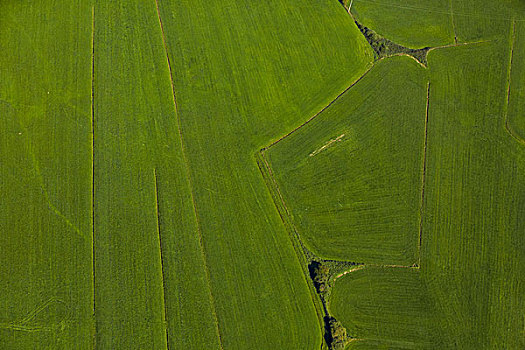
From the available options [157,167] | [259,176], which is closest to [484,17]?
[259,176]

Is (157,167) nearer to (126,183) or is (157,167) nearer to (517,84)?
(126,183)

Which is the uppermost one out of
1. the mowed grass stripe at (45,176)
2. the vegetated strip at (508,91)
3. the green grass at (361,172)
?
the vegetated strip at (508,91)

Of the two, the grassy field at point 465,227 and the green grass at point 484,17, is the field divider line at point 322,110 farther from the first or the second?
the green grass at point 484,17

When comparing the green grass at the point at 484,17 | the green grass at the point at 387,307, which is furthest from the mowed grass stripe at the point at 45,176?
the green grass at the point at 484,17

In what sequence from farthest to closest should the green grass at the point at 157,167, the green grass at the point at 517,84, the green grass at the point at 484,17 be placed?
1. the green grass at the point at 484,17
2. the green grass at the point at 517,84
3. the green grass at the point at 157,167

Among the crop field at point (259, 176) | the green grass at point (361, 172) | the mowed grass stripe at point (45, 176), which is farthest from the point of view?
the green grass at point (361, 172)

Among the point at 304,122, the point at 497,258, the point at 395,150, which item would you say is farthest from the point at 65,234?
the point at 497,258

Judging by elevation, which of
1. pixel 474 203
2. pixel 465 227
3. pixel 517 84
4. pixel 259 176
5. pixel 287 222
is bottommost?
pixel 287 222

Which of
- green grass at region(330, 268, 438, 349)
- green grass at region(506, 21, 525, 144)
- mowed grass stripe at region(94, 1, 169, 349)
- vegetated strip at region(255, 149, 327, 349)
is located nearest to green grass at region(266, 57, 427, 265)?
vegetated strip at region(255, 149, 327, 349)
